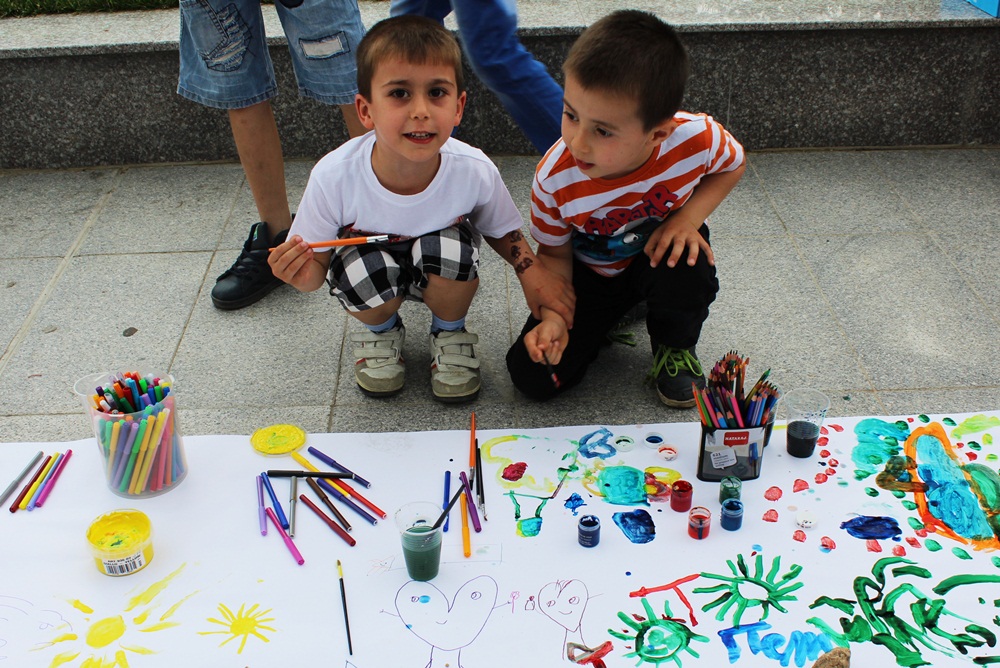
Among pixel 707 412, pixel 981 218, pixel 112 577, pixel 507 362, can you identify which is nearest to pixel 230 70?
pixel 507 362

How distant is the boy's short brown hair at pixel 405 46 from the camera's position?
1.74m

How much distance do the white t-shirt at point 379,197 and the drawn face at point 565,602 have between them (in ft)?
2.50

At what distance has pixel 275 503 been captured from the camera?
1.66 m

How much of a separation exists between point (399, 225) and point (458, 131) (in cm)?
123

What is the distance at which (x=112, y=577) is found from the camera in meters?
1.52

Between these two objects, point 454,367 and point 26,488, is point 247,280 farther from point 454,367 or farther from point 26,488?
point 26,488

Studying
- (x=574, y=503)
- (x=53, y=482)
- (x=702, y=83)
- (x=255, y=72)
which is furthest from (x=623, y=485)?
(x=702, y=83)

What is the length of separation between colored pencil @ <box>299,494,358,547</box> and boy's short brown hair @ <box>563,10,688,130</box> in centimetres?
85

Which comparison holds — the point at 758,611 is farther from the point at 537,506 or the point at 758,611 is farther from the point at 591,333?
the point at 591,333

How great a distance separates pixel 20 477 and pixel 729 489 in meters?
1.23

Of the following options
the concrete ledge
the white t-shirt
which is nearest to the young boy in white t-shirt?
the white t-shirt

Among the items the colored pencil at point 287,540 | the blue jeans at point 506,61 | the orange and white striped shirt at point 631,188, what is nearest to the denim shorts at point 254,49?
the blue jeans at point 506,61

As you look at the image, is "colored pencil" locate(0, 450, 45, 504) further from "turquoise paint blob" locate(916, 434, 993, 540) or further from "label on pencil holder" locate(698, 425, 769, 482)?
"turquoise paint blob" locate(916, 434, 993, 540)

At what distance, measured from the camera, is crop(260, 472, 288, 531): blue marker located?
1.62m
